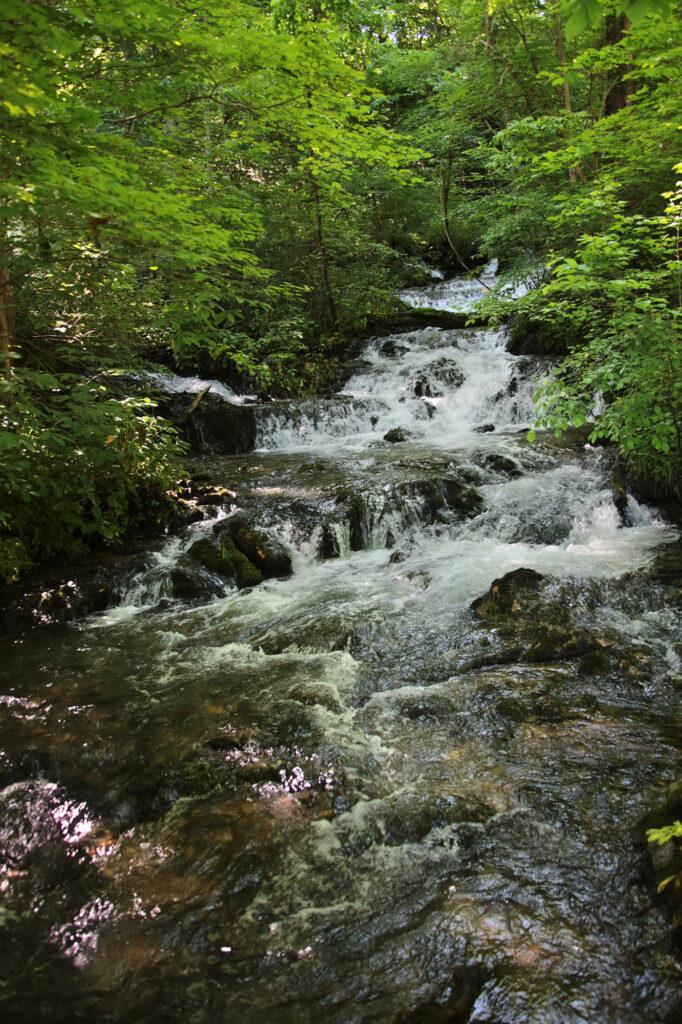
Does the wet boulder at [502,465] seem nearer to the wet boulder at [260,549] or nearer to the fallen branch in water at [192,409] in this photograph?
the wet boulder at [260,549]

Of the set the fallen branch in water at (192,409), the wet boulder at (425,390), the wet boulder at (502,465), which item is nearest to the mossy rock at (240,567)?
the wet boulder at (502,465)

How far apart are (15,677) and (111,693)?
3.53ft

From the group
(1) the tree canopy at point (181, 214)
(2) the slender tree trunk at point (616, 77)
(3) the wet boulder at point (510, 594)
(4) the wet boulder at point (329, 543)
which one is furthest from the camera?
(2) the slender tree trunk at point (616, 77)

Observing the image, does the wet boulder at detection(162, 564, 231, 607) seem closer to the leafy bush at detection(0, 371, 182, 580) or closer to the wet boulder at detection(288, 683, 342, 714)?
the leafy bush at detection(0, 371, 182, 580)

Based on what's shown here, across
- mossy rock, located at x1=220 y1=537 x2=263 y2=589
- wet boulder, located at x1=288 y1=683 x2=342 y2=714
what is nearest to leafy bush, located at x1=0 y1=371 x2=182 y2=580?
mossy rock, located at x1=220 y1=537 x2=263 y2=589

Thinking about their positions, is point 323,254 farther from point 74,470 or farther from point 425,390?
point 74,470

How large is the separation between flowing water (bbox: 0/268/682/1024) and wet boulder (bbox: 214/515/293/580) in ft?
0.92

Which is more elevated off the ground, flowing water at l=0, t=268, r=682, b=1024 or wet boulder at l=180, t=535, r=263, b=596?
wet boulder at l=180, t=535, r=263, b=596

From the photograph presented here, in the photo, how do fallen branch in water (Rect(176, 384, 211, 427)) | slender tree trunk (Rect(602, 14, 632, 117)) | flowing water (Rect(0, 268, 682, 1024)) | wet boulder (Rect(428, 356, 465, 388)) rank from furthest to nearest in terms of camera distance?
1. wet boulder (Rect(428, 356, 465, 388))
2. fallen branch in water (Rect(176, 384, 211, 427))
3. slender tree trunk (Rect(602, 14, 632, 117))
4. flowing water (Rect(0, 268, 682, 1024))

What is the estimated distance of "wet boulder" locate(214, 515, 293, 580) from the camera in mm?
7395

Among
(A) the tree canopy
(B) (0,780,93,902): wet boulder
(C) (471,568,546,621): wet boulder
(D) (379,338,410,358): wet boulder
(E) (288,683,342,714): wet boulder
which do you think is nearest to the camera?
(B) (0,780,93,902): wet boulder

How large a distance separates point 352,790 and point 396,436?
860 cm

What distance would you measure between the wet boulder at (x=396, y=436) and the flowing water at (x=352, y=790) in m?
4.04

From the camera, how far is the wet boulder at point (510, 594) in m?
5.70
